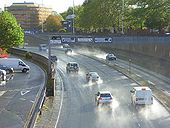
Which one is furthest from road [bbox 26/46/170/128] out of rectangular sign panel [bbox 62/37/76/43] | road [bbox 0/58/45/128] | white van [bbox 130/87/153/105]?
rectangular sign panel [bbox 62/37/76/43]

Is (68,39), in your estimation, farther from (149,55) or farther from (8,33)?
(149,55)

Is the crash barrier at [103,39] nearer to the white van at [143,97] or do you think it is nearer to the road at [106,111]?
the road at [106,111]

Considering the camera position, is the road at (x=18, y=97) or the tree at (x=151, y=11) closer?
the road at (x=18, y=97)

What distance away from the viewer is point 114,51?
126m

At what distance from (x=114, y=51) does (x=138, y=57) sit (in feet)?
62.5

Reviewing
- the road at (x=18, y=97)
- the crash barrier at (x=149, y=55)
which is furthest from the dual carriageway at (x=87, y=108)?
the crash barrier at (x=149, y=55)

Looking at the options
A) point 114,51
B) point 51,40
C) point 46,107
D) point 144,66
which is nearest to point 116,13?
point 114,51

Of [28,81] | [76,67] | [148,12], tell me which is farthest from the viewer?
[148,12]

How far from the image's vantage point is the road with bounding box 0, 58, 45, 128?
1359 inches

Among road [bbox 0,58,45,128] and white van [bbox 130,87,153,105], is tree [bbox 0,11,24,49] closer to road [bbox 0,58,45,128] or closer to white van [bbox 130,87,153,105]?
road [bbox 0,58,45,128]

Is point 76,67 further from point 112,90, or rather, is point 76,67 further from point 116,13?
point 116,13

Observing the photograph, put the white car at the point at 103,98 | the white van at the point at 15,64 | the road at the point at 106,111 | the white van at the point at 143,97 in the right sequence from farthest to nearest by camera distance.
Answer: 1. the white van at the point at 15,64
2. the white car at the point at 103,98
3. the white van at the point at 143,97
4. the road at the point at 106,111

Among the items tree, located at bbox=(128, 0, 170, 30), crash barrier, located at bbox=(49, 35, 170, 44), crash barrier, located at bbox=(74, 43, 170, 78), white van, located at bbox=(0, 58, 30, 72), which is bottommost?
crash barrier, located at bbox=(74, 43, 170, 78)

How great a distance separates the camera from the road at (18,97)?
3453 centimetres
